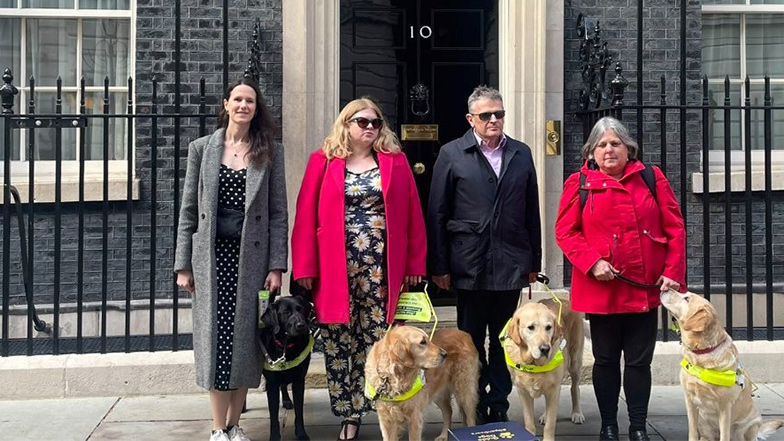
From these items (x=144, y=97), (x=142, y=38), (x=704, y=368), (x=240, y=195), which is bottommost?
(x=704, y=368)

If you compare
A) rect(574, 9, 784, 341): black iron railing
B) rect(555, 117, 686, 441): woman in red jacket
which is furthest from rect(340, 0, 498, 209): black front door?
rect(555, 117, 686, 441): woman in red jacket

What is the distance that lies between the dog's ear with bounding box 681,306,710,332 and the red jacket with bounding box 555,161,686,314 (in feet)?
1.15

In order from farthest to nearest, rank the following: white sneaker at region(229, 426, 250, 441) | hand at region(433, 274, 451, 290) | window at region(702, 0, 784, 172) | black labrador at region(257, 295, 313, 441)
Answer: window at region(702, 0, 784, 172) → hand at region(433, 274, 451, 290) → white sneaker at region(229, 426, 250, 441) → black labrador at region(257, 295, 313, 441)

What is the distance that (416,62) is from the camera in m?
7.57

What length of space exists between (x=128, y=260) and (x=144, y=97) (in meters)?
1.63

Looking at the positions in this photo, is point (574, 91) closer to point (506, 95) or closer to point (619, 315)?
point (506, 95)

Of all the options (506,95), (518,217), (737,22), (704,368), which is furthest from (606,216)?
(737,22)

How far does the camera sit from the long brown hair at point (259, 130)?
507 cm

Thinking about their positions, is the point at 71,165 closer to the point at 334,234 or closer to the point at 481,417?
the point at 334,234

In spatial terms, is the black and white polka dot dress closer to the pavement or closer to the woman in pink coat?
the woman in pink coat

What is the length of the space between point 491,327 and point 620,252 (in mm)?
932

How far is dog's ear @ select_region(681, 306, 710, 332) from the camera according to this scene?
4.66m

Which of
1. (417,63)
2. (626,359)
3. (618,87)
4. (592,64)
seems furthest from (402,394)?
(417,63)

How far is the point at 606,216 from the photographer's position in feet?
16.5
